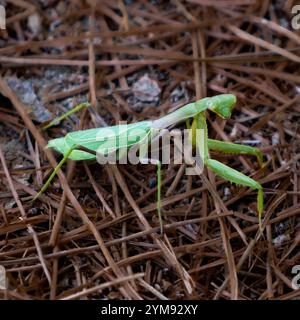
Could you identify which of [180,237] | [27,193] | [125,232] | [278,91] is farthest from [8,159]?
[278,91]

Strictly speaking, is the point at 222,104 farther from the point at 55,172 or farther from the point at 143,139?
the point at 55,172

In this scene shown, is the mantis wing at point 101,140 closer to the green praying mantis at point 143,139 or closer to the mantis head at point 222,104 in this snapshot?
the green praying mantis at point 143,139

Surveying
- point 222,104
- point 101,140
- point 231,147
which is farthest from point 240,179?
point 101,140

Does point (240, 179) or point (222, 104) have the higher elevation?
point (222, 104)

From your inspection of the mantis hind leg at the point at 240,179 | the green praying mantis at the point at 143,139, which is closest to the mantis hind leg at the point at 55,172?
the green praying mantis at the point at 143,139

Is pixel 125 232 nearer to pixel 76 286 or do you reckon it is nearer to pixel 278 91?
pixel 76 286

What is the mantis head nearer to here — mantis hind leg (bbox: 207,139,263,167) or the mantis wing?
mantis hind leg (bbox: 207,139,263,167)

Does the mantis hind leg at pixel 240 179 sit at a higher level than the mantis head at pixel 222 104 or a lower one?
lower

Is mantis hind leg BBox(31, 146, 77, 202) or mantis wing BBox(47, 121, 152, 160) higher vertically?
mantis wing BBox(47, 121, 152, 160)

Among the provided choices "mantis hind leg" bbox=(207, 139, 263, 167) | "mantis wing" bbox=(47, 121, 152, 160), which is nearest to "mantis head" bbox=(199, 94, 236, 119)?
"mantis hind leg" bbox=(207, 139, 263, 167)
